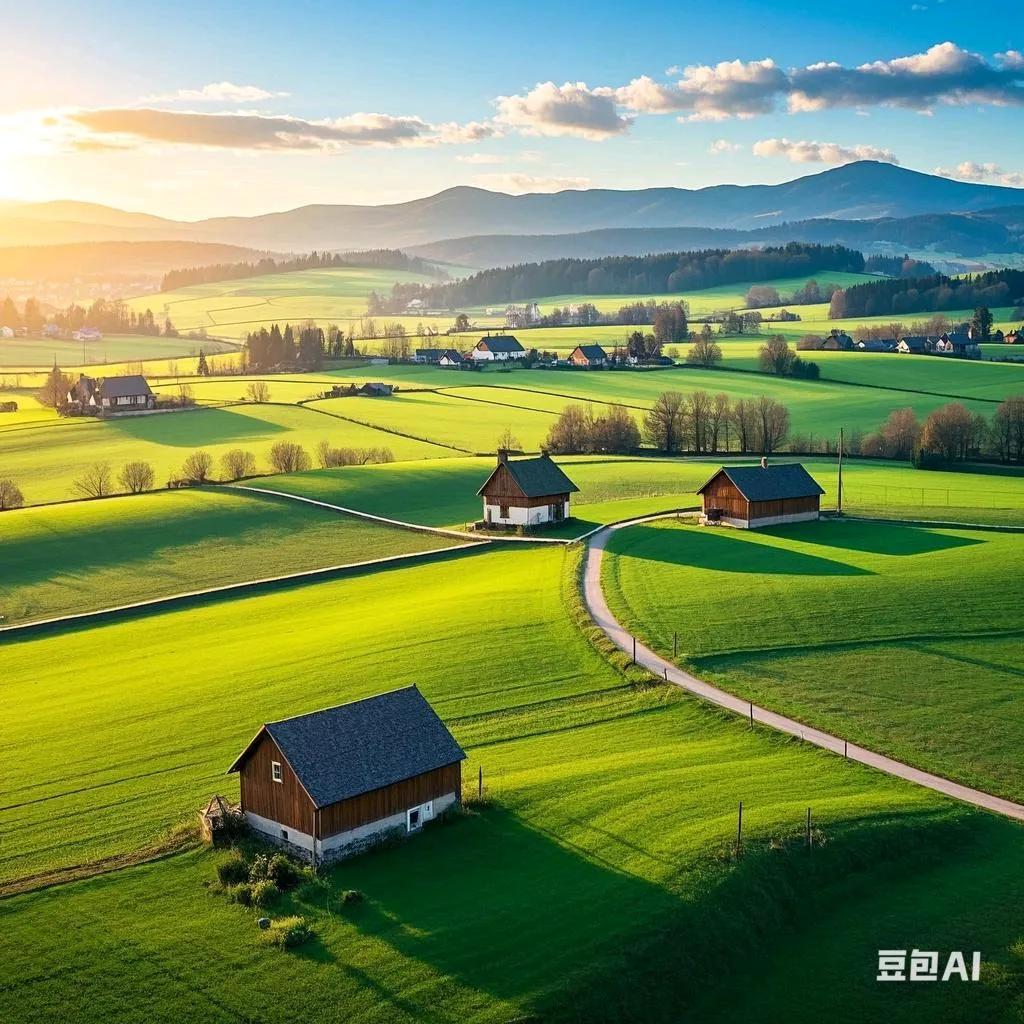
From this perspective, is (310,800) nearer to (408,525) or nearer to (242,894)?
(242,894)

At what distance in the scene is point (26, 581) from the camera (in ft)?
229

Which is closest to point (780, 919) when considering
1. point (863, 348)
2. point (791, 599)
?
point (791, 599)

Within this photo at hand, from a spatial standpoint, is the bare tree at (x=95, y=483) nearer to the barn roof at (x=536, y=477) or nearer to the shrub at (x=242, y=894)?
the barn roof at (x=536, y=477)

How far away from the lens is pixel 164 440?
121125 millimetres

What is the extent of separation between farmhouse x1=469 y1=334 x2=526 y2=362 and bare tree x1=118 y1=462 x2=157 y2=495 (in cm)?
8737

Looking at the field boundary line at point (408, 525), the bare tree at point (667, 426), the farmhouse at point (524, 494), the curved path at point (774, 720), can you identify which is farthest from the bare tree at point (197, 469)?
the curved path at point (774, 720)

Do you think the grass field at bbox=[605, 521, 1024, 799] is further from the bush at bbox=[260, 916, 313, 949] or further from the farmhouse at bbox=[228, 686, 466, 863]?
the bush at bbox=[260, 916, 313, 949]

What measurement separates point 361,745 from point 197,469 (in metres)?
68.2

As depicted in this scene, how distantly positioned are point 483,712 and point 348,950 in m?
17.2

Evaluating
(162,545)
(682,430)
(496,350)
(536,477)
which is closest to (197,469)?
(162,545)

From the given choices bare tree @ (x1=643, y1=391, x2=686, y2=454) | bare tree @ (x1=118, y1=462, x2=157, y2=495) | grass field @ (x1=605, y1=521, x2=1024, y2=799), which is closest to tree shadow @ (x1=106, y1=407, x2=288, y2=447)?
bare tree @ (x1=118, y1=462, x2=157, y2=495)

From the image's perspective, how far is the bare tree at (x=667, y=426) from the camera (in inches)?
4555

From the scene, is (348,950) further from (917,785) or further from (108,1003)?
(917,785)

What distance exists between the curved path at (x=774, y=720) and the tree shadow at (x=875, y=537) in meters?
19.2
